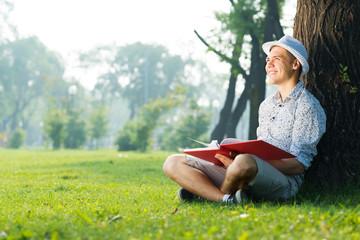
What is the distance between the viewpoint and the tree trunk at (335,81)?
488 cm

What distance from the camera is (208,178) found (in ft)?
15.4

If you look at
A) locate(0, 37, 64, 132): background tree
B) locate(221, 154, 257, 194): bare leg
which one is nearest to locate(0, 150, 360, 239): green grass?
locate(221, 154, 257, 194): bare leg

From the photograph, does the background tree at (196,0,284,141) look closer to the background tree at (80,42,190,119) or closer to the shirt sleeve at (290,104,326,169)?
the shirt sleeve at (290,104,326,169)

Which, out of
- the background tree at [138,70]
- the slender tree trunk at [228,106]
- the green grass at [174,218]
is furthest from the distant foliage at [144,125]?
the background tree at [138,70]

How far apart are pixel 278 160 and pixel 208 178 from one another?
0.85 m

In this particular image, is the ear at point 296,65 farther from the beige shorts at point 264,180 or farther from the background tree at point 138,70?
the background tree at point 138,70

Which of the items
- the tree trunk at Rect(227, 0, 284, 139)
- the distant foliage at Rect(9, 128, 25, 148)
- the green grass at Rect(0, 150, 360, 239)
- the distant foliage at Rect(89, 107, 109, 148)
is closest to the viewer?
the green grass at Rect(0, 150, 360, 239)

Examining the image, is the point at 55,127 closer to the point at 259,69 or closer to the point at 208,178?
the point at 259,69

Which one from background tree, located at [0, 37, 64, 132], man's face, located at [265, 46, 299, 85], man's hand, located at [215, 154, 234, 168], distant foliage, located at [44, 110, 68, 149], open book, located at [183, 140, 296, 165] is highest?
background tree, located at [0, 37, 64, 132]

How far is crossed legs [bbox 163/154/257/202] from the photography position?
3993 millimetres

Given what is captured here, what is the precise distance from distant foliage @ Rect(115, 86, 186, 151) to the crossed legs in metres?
22.0

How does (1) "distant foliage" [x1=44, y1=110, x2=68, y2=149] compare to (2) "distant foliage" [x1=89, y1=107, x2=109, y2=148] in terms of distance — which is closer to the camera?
(1) "distant foliage" [x1=44, y1=110, x2=68, y2=149]

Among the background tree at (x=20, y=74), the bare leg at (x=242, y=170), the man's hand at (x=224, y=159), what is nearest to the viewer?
the bare leg at (x=242, y=170)

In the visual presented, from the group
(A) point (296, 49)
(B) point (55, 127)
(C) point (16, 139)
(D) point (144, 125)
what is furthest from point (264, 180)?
(C) point (16, 139)
